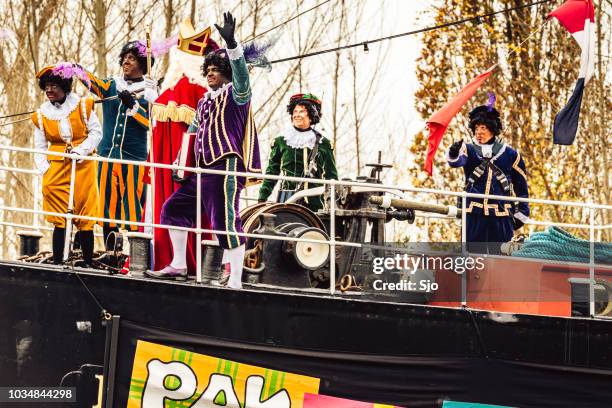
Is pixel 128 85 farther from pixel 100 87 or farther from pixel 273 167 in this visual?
pixel 273 167

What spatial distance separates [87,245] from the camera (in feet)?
30.3

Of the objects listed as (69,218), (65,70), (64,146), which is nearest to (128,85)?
(65,70)

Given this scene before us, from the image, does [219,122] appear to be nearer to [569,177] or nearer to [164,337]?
[164,337]

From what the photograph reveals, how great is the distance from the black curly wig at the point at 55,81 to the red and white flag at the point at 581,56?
149 inches

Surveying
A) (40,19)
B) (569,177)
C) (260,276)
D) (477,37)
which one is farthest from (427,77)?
(260,276)

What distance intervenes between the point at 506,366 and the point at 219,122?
2.61 metres

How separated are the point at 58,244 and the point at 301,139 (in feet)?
8.34

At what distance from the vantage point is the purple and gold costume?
8766mm

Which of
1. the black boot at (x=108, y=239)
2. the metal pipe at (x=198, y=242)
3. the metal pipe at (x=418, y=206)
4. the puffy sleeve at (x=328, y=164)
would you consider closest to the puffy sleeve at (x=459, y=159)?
the metal pipe at (x=418, y=206)

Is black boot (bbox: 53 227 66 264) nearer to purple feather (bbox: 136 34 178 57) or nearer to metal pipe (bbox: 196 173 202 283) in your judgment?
metal pipe (bbox: 196 173 202 283)

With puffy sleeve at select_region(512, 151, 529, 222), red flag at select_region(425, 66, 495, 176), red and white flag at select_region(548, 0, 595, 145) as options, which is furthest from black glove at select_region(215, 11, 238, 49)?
A: red and white flag at select_region(548, 0, 595, 145)

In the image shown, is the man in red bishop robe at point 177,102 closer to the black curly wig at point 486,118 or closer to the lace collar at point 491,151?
the black curly wig at point 486,118

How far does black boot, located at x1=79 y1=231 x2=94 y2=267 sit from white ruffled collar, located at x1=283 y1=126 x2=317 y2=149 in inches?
86.7

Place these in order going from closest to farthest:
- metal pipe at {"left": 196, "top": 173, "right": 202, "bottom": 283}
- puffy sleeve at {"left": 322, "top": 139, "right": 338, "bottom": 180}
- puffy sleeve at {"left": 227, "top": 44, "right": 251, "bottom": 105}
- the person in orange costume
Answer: puffy sleeve at {"left": 227, "top": 44, "right": 251, "bottom": 105}
metal pipe at {"left": 196, "top": 173, "right": 202, "bottom": 283}
the person in orange costume
puffy sleeve at {"left": 322, "top": 139, "right": 338, "bottom": 180}
